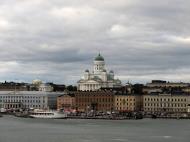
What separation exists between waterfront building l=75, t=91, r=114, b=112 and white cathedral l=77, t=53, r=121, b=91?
449 cm

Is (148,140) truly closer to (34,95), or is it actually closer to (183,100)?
(183,100)

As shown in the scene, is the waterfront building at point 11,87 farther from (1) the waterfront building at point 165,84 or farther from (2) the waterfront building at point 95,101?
(2) the waterfront building at point 95,101

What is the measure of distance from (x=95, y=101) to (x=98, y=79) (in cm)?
869

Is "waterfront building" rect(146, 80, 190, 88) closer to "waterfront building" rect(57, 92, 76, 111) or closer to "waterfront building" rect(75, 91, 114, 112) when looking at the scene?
"waterfront building" rect(57, 92, 76, 111)

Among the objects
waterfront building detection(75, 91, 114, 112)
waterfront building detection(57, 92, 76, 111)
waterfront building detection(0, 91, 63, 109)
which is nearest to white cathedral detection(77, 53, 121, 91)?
waterfront building detection(0, 91, 63, 109)

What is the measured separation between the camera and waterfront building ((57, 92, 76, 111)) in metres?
60.2

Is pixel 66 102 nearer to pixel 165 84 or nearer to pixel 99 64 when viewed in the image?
pixel 99 64

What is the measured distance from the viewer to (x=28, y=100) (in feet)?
221

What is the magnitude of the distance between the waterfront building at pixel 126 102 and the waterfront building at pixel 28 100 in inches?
432

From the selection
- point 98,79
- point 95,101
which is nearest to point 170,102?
point 95,101

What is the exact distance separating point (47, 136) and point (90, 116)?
22.7 m

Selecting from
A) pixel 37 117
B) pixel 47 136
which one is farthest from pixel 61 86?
pixel 47 136

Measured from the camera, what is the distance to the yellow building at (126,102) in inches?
2247

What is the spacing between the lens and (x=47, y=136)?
1067 inches
